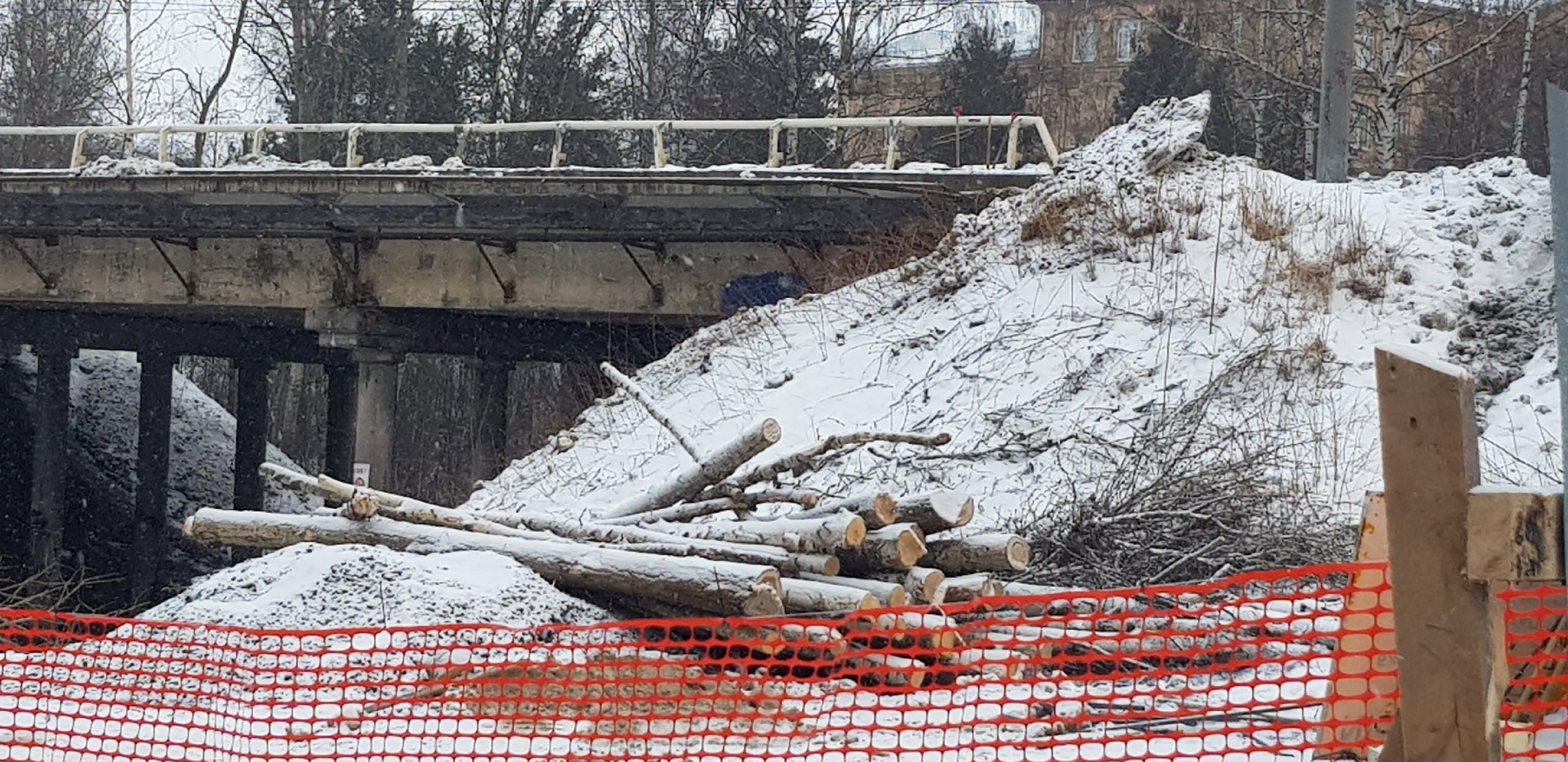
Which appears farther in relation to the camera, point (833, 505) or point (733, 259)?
point (733, 259)

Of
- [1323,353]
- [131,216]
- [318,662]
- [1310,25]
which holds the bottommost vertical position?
[318,662]

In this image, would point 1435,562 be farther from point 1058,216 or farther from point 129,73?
point 129,73

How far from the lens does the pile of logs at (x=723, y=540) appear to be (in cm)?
787

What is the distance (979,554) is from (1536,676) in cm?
353

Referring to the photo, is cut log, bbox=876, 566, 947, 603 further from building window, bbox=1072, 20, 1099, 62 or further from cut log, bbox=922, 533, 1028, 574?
building window, bbox=1072, 20, 1099, 62

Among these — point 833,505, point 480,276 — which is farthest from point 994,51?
point 833,505

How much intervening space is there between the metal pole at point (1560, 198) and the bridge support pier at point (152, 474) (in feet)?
99.1

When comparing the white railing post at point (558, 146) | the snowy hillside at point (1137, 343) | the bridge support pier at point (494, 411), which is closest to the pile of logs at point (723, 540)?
the snowy hillside at point (1137, 343)

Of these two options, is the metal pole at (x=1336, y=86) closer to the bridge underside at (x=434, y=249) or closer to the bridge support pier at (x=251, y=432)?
the bridge underside at (x=434, y=249)

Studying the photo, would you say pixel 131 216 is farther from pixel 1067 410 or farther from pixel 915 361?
pixel 1067 410

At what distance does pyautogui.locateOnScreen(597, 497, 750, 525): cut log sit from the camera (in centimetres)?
944

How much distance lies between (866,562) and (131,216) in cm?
1637

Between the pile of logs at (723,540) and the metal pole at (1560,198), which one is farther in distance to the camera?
the pile of logs at (723,540)

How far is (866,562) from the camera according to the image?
8070 millimetres
